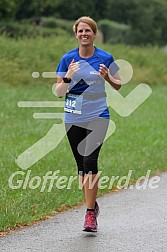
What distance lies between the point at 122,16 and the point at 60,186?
249ft

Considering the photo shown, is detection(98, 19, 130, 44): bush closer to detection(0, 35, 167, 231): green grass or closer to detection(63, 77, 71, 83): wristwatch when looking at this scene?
detection(0, 35, 167, 231): green grass

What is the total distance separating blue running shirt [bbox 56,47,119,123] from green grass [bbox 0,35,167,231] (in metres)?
1.35

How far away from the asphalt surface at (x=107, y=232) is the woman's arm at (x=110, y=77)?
1.47 metres

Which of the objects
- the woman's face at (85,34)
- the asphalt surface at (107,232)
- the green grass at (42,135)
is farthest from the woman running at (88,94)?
the green grass at (42,135)

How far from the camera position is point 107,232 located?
785cm

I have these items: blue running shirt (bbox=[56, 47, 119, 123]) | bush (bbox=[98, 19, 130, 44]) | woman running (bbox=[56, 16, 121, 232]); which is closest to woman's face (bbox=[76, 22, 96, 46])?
woman running (bbox=[56, 16, 121, 232])

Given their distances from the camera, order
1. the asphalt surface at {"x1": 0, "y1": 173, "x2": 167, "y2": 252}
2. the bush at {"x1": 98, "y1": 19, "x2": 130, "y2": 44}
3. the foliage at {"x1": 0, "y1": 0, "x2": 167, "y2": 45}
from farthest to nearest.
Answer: the foliage at {"x1": 0, "y1": 0, "x2": 167, "y2": 45} → the bush at {"x1": 98, "y1": 19, "x2": 130, "y2": 44} → the asphalt surface at {"x1": 0, "y1": 173, "x2": 167, "y2": 252}

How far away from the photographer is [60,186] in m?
10.7

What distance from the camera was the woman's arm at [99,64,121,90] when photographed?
7.66 m

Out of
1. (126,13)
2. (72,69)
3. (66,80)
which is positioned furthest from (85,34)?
(126,13)

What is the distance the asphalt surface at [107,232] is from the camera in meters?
7.16

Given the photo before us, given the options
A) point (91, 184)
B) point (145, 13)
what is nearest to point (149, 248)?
point (91, 184)

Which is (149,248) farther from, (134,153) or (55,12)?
(55,12)

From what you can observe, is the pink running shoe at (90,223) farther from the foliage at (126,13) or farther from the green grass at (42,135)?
the foliage at (126,13)
